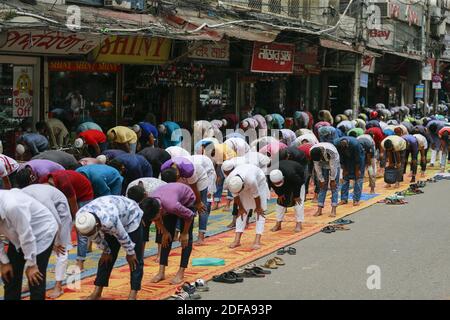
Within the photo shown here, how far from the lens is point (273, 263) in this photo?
9.17 meters

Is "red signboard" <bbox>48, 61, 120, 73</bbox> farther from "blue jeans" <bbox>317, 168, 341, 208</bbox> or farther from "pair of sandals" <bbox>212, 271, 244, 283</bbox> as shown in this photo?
"pair of sandals" <bbox>212, 271, 244, 283</bbox>

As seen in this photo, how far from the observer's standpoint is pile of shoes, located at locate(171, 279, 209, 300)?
7500 mm

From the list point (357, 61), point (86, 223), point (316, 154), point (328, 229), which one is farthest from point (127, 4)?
point (86, 223)

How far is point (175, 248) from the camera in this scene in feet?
33.7

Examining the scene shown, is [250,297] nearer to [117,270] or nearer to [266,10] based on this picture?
[117,270]

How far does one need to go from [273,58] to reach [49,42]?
8.69 m

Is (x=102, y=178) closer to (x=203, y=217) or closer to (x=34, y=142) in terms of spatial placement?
(x=203, y=217)

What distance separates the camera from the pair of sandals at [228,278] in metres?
8.23

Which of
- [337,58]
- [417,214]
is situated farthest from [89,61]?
[337,58]

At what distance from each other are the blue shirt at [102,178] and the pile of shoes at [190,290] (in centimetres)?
193

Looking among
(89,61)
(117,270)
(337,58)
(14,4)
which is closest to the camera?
(117,270)

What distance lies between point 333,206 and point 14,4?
6.71 metres

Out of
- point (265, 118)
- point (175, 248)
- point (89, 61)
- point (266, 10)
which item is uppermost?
point (266, 10)

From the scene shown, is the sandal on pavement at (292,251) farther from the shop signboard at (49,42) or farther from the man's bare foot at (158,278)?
the shop signboard at (49,42)
